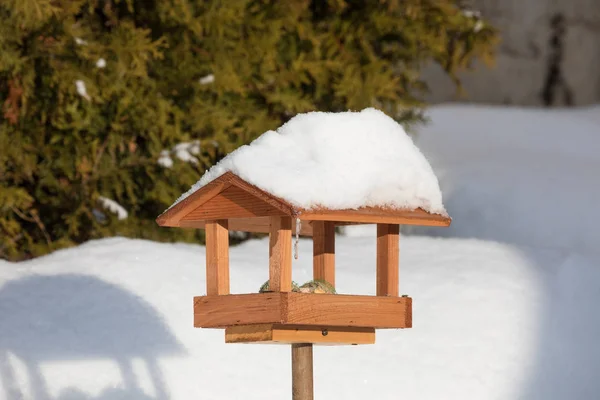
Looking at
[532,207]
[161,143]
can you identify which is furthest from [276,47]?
[532,207]

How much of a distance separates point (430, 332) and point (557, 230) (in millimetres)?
2839

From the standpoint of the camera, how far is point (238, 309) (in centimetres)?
398

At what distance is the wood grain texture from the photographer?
12.5 ft

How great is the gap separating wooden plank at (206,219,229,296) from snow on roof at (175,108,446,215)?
0.17m

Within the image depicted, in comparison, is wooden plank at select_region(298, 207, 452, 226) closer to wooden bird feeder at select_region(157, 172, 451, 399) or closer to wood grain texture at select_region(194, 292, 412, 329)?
wooden bird feeder at select_region(157, 172, 451, 399)

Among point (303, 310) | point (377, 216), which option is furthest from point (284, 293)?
point (377, 216)

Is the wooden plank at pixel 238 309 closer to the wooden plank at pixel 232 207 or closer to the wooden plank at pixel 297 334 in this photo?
the wooden plank at pixel 297 334

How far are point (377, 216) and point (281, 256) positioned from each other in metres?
0.37

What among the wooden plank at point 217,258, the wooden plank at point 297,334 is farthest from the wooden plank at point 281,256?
the wooden plank at point 217,258

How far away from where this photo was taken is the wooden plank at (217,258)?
13.5 feet

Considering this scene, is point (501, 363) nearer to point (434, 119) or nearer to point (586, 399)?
point (586, 399)

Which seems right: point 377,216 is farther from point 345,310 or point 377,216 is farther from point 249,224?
point 249,224

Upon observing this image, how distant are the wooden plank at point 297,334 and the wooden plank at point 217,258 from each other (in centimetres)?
16

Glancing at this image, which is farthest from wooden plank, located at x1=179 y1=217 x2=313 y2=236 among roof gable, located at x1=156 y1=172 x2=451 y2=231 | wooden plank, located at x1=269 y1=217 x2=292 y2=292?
wooden plank, located at x1=269 y1=217 x2=292 y2=292
